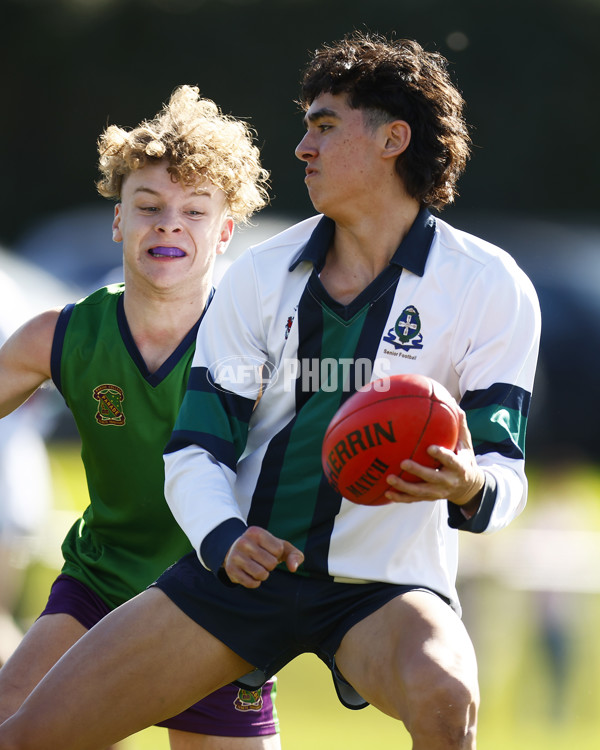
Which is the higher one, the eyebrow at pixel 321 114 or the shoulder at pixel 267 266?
the eyebrow at pixel 321 114

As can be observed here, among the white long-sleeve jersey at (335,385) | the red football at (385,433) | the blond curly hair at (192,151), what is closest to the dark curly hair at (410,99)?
the white long-sleeve jersey at (335,385)

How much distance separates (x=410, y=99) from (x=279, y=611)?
1.38 m

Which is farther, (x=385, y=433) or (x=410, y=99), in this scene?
(x=410, y=99)

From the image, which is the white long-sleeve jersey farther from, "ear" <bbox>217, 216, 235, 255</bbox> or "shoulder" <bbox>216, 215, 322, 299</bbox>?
"ear" <bbox>217, 216, 235, 255</bbox>

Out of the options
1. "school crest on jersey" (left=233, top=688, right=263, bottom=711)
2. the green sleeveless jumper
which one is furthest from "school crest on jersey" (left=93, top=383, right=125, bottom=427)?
"school crest on jersey" (left=233, top=688, right=263, bottom=711)

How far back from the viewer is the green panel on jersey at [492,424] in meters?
2.48

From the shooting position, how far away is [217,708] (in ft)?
10.3

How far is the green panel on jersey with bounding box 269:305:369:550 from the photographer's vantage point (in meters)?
2.62

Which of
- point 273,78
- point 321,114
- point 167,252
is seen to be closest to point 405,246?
point 321,114

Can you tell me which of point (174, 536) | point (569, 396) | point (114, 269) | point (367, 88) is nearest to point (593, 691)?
point (174, 536)

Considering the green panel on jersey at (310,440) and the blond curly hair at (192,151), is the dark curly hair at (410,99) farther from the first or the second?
the blond curly hair at (192,151)

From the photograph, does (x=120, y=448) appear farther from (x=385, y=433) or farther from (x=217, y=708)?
(x=385, y=433)

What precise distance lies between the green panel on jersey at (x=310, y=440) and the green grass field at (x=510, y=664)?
1240mm

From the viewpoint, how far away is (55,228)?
13156 mm
